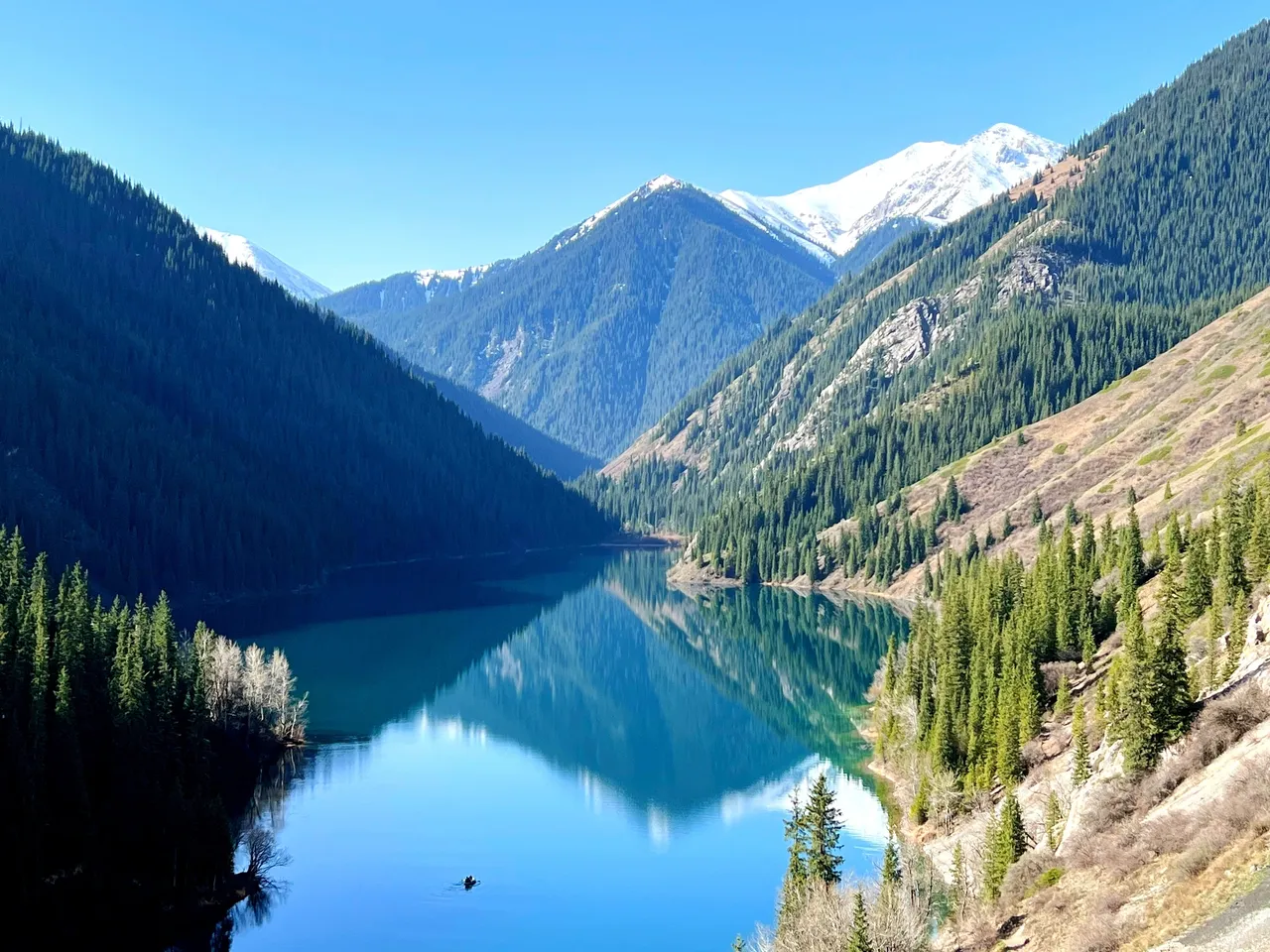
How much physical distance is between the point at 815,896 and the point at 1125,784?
13.1 meters

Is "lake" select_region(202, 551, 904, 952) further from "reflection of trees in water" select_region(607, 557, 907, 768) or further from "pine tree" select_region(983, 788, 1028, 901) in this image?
"pine tree" select_region(983, 788, 1028, 901)

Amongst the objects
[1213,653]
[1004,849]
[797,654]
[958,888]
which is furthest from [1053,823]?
[797,654]

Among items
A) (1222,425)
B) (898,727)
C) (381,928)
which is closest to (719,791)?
(898,727)

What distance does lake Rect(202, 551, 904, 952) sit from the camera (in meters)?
66.5

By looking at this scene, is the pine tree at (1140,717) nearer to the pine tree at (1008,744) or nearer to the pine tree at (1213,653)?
the pine tree at (1213,653)

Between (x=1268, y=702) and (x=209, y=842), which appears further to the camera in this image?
(x=209, y=842)

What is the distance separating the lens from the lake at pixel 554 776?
66.5 m

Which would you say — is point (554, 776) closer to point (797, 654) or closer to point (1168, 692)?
point (797, 654)

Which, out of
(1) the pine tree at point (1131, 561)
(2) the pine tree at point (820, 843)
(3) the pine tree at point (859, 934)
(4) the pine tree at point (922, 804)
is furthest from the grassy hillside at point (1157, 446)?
(3) the pine tree at point (859, 934)

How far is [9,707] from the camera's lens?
62.6m

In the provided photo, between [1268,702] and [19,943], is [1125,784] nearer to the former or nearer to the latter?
[1268,702]

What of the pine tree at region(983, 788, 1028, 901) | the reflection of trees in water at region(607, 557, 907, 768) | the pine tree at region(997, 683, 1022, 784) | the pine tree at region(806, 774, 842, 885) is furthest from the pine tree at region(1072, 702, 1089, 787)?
the reflection of trees in water at region(607, 557, 907, 768)

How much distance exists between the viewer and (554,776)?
102m

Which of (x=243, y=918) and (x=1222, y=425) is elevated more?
(x=1222, y=425)
